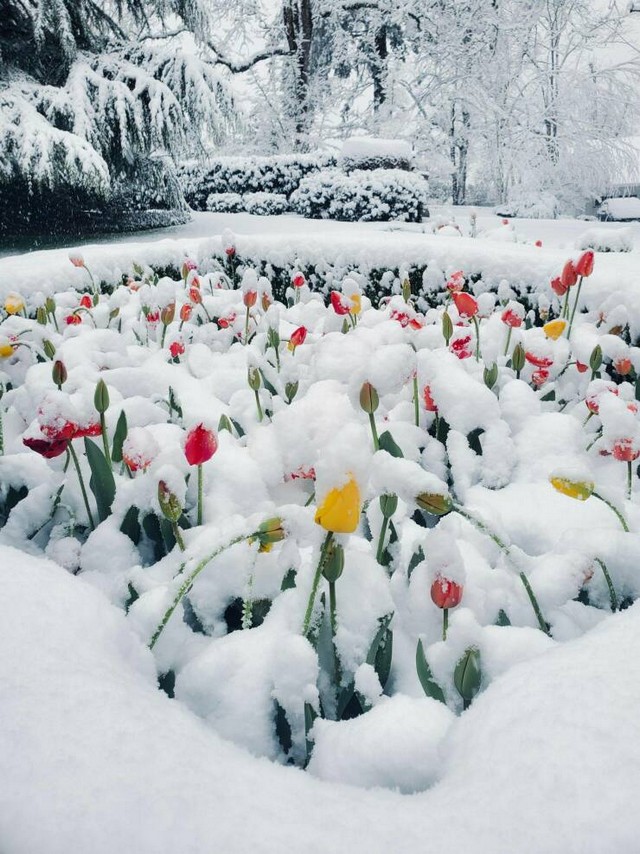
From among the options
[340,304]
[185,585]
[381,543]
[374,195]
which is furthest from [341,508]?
[374,195]

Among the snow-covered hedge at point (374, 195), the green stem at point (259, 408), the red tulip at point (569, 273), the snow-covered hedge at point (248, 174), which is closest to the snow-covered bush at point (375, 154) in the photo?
the snow-covered hedge at point (248, 174)

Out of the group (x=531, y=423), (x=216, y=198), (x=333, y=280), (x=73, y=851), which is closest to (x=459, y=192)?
(x=216, y=198)

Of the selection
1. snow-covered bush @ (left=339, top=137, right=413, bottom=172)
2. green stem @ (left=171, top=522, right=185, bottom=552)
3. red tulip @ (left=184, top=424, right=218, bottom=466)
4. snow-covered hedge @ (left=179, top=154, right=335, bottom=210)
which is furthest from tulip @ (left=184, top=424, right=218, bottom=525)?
snow-covered hedge @ (left=179, top=154, right=335, bottom=210)

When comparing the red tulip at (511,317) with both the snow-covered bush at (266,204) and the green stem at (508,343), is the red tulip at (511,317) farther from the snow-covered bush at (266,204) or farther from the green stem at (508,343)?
the snow-covered bush at (266,204)

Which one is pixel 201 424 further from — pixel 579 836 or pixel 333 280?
pixel 333 280

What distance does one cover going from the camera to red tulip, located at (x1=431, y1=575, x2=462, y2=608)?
723 millimetres

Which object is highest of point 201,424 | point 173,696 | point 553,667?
point 201,424

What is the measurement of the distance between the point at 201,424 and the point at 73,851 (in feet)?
1.69

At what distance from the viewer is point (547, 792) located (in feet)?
1.47

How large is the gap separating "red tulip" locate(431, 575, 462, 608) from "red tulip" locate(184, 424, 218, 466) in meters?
0.35

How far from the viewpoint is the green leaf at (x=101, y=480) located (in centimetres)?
103

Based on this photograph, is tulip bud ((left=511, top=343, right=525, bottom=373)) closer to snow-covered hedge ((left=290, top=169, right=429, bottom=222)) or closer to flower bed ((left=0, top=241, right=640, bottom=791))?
flower bed ((left=0, top=241, right=640, bottom=791))

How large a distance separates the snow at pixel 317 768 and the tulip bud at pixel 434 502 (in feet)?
0.61

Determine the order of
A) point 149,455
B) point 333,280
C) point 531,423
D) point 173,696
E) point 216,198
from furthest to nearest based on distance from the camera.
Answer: point 216,198
point 333,280
point 531,423
point 149,455
point 173,696
